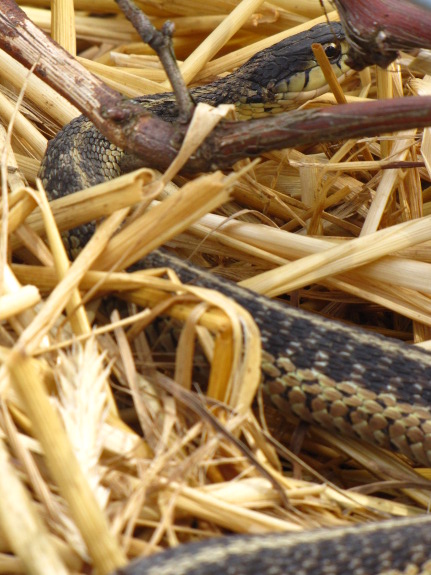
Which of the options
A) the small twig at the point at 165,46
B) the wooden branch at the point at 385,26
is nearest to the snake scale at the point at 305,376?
the small twig at the point at 165,46

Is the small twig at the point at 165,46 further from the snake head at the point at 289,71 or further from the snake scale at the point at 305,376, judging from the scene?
the snake head at the point at 289,71

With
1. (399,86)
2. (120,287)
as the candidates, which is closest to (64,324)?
(120,287)

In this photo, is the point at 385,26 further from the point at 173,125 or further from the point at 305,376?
the point at 305,376

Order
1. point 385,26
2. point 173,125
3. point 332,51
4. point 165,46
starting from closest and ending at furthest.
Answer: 1. point 385,26
2. point 165,46
3. point 173,125
4. point 332,51

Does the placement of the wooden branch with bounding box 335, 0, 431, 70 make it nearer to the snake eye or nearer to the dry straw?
the dry straw

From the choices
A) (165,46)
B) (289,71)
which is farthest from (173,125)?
(289,71)

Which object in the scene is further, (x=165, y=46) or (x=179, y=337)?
(x=165, y=46)
